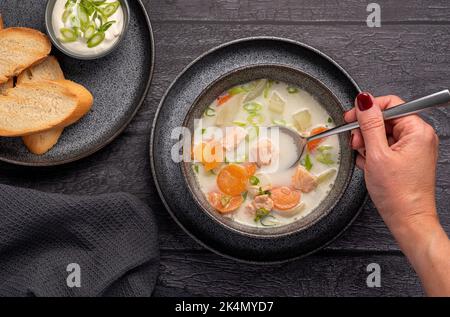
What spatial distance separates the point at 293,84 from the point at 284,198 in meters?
0.37

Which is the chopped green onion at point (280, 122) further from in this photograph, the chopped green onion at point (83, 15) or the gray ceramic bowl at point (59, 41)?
the chopped green onion at point (83, 15)

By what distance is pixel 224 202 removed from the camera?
1.96 m

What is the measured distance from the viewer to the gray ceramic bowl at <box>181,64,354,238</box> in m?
1.87

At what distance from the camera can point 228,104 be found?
1982 millimetres

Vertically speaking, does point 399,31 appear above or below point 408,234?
above

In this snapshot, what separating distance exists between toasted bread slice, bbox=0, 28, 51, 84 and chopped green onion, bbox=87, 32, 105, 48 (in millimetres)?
148

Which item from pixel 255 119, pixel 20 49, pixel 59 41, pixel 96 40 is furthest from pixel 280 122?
pixel 20 49

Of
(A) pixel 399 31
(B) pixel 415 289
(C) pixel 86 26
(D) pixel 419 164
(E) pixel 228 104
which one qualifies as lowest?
(B) pixel 415 289

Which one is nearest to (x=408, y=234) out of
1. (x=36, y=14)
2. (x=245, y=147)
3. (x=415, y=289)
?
(x=415, y=289)

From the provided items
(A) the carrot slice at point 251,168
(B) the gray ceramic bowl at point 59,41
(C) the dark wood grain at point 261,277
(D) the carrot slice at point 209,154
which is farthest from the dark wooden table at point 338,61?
(A) the carrot slice at point 251,168

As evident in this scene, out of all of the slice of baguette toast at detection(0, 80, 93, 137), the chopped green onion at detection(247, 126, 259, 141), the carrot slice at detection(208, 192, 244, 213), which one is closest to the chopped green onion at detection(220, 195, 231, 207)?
the carrot slice at detection(208, 192, 244, 213)

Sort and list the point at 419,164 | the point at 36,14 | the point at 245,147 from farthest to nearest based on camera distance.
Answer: the point at 36,14, the point at 245,147, the point at 419,164

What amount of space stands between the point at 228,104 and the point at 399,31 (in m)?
0.69
